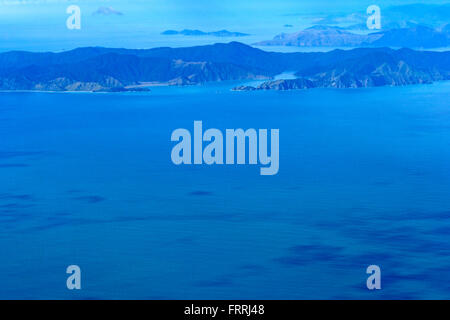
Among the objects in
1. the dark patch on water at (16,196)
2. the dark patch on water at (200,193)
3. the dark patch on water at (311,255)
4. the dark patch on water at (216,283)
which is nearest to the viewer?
the dark patch on water at (216,283)

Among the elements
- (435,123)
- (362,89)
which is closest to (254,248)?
(435,123)

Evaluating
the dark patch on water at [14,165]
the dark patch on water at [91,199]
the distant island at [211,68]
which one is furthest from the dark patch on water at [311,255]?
the distant island at [211,68]

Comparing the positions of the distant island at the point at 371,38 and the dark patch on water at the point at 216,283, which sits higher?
the distant island at the point at 371,38

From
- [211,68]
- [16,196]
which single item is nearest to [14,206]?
[16,196]

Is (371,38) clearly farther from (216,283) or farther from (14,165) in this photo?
(216,283)

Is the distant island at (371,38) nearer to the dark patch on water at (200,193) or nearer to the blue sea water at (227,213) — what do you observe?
the blue sea water at (227,213)

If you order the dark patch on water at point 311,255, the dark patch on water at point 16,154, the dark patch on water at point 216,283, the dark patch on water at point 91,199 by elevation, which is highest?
the dark patch on water at point 16,154

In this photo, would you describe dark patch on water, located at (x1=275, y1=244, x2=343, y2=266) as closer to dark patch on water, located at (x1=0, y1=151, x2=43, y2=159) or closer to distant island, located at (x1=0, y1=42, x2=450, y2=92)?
dark patch on water, located at (x1=0, y1=151, x2=43, y2=159)
